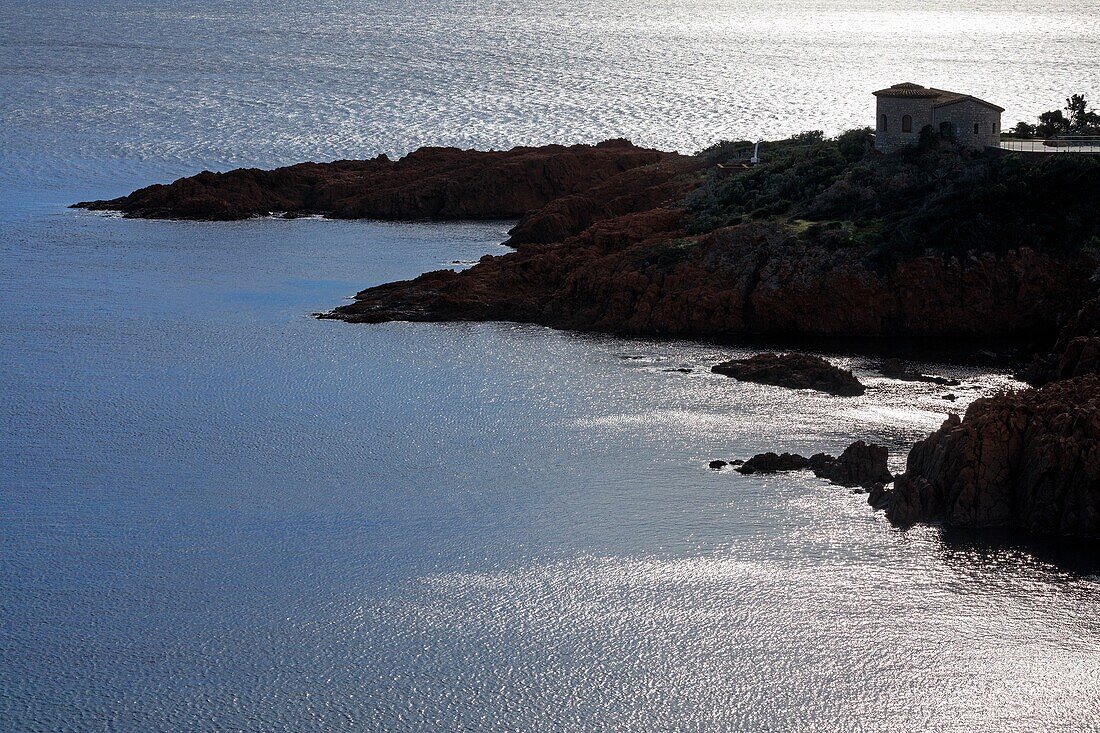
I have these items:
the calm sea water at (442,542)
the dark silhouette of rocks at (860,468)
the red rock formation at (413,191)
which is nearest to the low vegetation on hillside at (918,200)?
the calm sea water at (442,542)

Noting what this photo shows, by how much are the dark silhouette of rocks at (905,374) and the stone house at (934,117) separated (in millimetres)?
15592

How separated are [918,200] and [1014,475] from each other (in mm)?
23156

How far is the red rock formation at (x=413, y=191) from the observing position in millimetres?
80688

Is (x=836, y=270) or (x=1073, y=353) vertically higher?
(x=836, y=270)

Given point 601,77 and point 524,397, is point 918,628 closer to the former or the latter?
point 524,397

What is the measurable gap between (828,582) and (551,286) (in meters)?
27.2

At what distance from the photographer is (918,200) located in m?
55.7

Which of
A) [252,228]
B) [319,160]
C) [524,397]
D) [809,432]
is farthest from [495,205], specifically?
[809,432]

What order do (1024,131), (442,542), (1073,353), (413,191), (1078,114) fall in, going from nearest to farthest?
(442,542), (1073,353), (1024,131), (1078,114), (413,191)

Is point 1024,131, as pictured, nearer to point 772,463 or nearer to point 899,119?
point 899,119

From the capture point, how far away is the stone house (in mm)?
59312

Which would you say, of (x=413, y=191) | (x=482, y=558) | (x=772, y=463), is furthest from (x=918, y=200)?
(x=413, y=191)

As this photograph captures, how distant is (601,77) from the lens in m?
161

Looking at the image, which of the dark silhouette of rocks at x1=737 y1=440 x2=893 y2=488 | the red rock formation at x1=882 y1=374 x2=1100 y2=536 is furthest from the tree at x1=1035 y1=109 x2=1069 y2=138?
the red rock formation at x1=882 y1=374 x2=1100 y2=536
